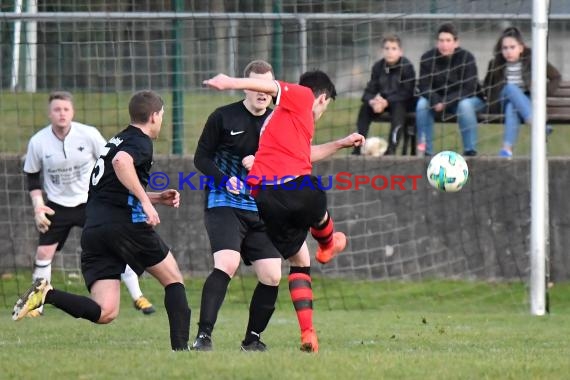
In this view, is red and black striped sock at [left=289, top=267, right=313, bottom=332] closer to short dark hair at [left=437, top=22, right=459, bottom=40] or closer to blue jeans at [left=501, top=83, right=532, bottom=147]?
blue jeans at [left=501, top=83, right=532, bottom=147]

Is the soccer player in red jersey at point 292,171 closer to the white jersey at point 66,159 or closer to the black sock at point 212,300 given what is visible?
the black sock at point 212,300

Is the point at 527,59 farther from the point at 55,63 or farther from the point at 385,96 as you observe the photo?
the point at 55,63

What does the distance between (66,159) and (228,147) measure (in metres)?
3.52

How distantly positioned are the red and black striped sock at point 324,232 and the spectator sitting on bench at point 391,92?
5304 millimetres

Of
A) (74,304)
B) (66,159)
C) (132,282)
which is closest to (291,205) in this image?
(74,304)

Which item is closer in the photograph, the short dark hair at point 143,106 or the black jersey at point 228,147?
the short dark hair at point 143,106

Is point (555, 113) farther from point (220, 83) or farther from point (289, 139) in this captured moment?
point (220, 83)

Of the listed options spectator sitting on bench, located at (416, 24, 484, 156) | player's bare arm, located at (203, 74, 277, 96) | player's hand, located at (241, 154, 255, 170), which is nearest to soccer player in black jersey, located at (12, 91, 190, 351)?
player's hand, located at (241, 154, 255, 170)

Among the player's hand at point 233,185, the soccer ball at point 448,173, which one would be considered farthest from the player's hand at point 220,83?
the soccer ball at point 448,173

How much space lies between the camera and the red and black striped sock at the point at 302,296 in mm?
8258

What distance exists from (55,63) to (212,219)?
679cm

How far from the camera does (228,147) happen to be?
29.2 ft

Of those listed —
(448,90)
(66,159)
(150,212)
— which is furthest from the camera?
(448,90)

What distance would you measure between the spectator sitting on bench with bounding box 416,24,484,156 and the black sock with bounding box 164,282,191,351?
20.4ft
